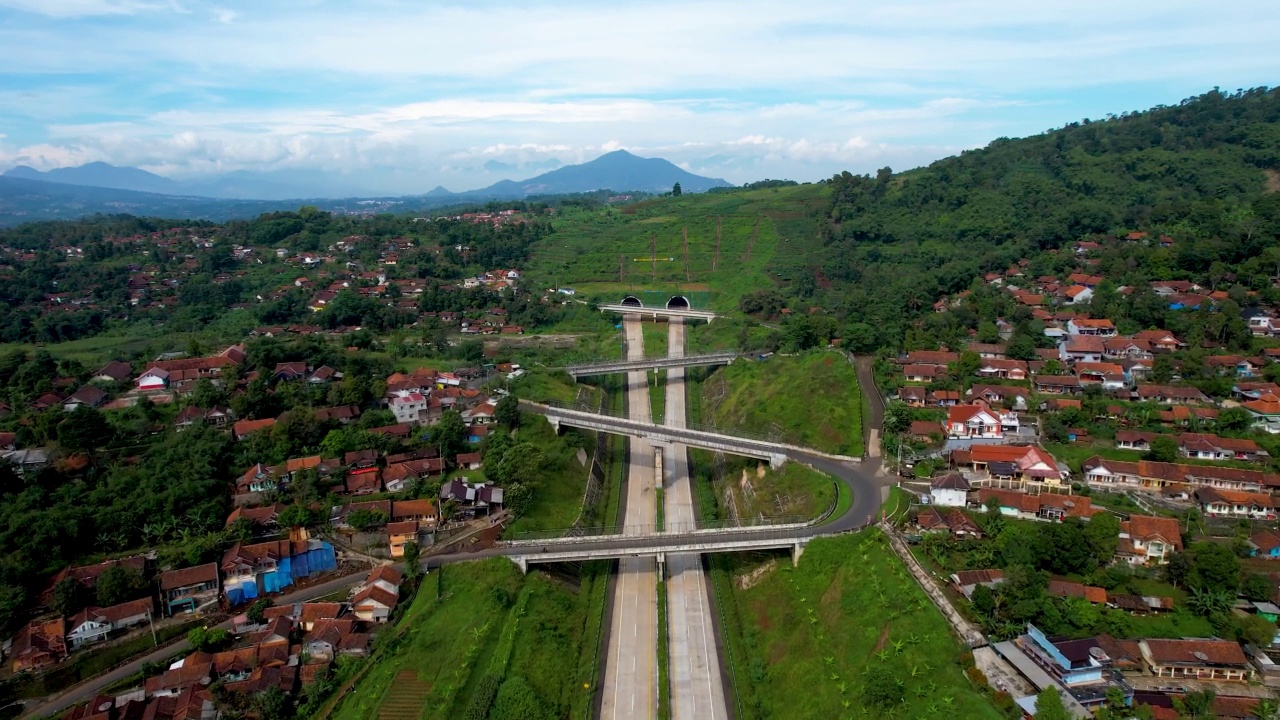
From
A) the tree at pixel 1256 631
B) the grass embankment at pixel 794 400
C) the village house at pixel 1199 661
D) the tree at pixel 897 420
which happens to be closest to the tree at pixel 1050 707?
the village house at pixel 1199 661

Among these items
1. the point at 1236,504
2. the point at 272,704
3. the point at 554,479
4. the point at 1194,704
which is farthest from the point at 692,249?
the point at 1194,704

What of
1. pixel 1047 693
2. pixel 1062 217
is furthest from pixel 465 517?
pixel 1062 217

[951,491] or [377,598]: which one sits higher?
[951,491]

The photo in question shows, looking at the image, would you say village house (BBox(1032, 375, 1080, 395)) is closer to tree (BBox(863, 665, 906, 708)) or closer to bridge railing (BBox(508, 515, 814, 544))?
bridge railing (BBox(508, 515, 814, 544))

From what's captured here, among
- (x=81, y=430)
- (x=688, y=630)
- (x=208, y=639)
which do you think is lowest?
(x=688, y=630)

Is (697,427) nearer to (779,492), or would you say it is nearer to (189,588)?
(779,492)
